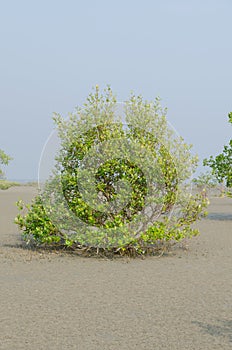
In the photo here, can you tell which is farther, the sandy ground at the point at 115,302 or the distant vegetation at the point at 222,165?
the distant vegetation at the point at 222,165

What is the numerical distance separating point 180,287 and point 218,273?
5.42 feet

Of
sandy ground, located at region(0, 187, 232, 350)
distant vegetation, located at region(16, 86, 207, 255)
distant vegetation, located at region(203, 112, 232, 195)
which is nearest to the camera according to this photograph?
sandy ground, located at region(0, 187, 232, 350)

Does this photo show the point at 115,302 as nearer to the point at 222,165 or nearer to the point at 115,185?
the point at 115,185

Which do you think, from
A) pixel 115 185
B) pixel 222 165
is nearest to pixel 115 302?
pixel 115 185

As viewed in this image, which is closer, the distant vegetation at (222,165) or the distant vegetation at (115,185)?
the distant vegetation at (115,185)

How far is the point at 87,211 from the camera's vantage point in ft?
38.8

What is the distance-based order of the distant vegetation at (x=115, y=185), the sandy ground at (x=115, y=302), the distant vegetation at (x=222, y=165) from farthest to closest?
1. the distant vegetation at (x=222, y=165)
2. the distant vegetation at (x=115, y=185)
3. the sandy ground at (x=115, y=302)

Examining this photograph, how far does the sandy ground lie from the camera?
6281mm

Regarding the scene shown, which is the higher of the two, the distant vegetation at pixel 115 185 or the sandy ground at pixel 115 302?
the distant vegetation at pixel 115 185

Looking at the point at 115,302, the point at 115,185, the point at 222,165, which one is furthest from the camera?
the point at 222,165

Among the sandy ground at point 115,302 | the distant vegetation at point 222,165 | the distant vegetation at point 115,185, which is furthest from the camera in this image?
the distant vegetation at point 222,165

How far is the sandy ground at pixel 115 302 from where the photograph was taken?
6.28m

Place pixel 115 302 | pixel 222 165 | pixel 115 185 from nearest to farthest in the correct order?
pixel 115 302 < pixel 115 185 < pixel 222 165

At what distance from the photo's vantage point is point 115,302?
8.02 m
